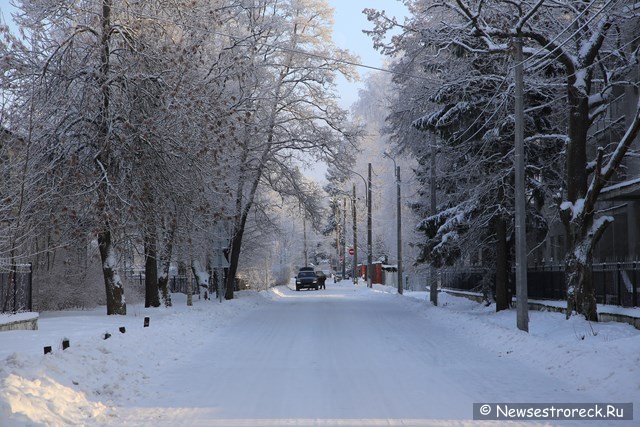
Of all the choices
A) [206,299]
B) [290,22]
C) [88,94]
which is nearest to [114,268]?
[88,94]

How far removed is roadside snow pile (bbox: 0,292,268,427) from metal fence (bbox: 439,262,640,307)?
1124cm

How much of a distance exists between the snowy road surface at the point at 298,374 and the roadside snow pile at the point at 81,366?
0.02 m

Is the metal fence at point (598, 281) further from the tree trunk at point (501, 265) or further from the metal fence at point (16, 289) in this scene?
the metal fence at point (16, 289)

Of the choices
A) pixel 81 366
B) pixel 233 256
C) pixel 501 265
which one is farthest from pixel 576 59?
pixel 233 256

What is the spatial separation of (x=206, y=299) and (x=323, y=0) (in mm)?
16490

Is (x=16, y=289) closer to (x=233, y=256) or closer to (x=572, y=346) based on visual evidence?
(x=572, y=346)

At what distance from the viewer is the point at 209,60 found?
76.8 feet

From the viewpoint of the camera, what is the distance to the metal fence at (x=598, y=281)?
19094 mm

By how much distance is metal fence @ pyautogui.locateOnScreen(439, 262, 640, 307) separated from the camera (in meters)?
19.1

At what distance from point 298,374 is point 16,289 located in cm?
1096

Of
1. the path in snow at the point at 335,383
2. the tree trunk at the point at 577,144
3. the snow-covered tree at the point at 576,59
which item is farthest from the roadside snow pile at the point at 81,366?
the tree trunk at the point at 577,144

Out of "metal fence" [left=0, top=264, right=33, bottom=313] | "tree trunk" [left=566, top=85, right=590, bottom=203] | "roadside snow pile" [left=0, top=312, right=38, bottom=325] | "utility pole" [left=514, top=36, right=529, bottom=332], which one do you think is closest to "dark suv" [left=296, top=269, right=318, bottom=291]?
"metal fence" [left=0, top=264, right=33, bottom=313]

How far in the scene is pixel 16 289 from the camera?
19.3m

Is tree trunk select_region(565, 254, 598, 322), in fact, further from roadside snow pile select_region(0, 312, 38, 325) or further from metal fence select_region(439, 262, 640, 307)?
roadside snow pile select_region(0, 312, 38, 325)
